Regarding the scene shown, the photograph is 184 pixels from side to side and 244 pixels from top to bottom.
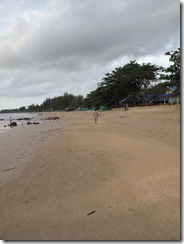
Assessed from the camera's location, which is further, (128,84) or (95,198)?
(128,84)

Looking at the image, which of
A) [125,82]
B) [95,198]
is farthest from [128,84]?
[95,198]

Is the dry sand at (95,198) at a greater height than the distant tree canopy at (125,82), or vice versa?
the distant tree canopy at (125,82)

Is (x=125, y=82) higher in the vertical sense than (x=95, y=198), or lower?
higher

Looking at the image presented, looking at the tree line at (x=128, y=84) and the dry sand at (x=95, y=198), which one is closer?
the dry sand at (x=95, y=198)

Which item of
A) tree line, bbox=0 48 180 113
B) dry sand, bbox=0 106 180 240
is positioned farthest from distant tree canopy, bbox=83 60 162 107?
dry sand, bbox=0 106 180 240

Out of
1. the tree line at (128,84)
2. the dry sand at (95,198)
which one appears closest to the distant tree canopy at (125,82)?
the tree line at (128,84)

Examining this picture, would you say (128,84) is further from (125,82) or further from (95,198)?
(95,198)

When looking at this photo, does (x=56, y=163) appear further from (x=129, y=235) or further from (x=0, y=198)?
(x=129, y=235)

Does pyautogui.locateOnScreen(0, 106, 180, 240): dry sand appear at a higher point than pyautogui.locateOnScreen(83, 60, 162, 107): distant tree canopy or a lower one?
lower

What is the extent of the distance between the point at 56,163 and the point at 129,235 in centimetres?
374

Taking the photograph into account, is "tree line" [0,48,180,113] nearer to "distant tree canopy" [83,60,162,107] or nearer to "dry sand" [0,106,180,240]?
"distant tree canopy" [83,60,162,107]

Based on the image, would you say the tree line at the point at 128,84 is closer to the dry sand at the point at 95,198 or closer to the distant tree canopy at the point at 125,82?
the distant tree canopy at the point at 125,82

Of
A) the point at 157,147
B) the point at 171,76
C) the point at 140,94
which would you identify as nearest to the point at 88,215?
the point at 157,147

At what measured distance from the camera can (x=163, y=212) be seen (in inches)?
107
